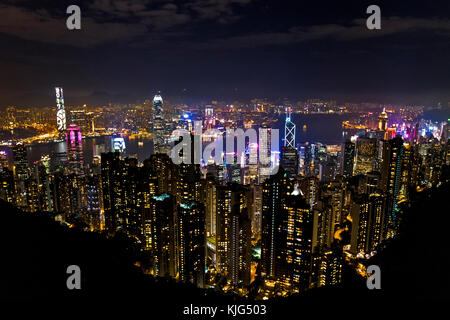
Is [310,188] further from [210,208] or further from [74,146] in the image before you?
[74,146]

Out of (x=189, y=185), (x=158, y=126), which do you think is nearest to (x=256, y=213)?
(x=189, y=185)

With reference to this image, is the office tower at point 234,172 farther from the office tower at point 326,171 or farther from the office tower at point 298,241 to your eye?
the office tower at point 298,241

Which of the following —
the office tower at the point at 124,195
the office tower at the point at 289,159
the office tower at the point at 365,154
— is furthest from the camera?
the office tower at the point at 365,154

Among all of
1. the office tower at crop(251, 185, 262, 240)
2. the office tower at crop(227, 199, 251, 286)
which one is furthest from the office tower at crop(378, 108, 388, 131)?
the office tower at crop(227, 199, 251, 286)

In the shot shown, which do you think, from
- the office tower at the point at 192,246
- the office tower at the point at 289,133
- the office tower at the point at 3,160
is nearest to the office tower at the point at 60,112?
the office tower at the point at 3,160

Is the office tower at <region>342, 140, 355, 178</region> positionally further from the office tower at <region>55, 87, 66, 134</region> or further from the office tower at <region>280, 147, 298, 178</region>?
the office tower at <region>55, 87, 66, 134</region>

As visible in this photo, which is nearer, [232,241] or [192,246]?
[192,246]
